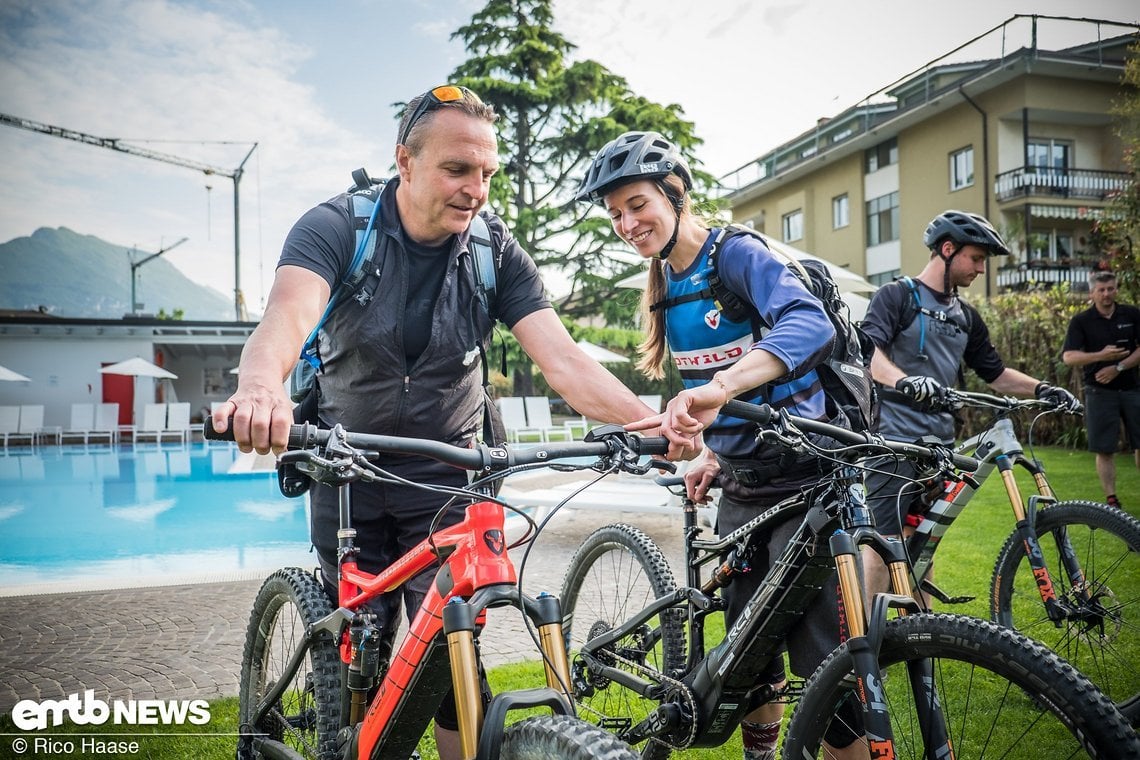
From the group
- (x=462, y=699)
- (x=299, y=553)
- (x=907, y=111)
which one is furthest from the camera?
(x=907, y=111)

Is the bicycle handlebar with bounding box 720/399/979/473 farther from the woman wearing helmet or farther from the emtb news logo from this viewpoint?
the emtb news logo

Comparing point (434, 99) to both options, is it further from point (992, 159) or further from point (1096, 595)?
point (992, 159)

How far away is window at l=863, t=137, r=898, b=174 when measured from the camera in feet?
90.0

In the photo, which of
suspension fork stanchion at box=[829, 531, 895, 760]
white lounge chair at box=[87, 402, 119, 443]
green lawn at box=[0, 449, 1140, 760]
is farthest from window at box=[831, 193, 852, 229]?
suspension fork stanchion at box=[829, 531, 895, 760]

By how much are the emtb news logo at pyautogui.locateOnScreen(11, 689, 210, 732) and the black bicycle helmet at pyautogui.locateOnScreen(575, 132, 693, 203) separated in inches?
113

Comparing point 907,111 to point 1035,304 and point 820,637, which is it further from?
point 820,637

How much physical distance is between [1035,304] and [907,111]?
12.7 m

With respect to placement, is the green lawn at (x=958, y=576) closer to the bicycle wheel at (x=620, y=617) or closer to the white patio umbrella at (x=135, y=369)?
the bicycle wheel at (x=620, y=617)

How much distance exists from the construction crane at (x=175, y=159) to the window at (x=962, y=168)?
3143 centimetres

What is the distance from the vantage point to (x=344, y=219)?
2.20 meters

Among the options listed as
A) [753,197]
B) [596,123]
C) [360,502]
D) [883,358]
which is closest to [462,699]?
[360,502]

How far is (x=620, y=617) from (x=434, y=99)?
224 cm

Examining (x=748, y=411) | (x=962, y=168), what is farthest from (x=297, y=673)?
(x=962, y=168)

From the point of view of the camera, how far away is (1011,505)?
3594 mm
